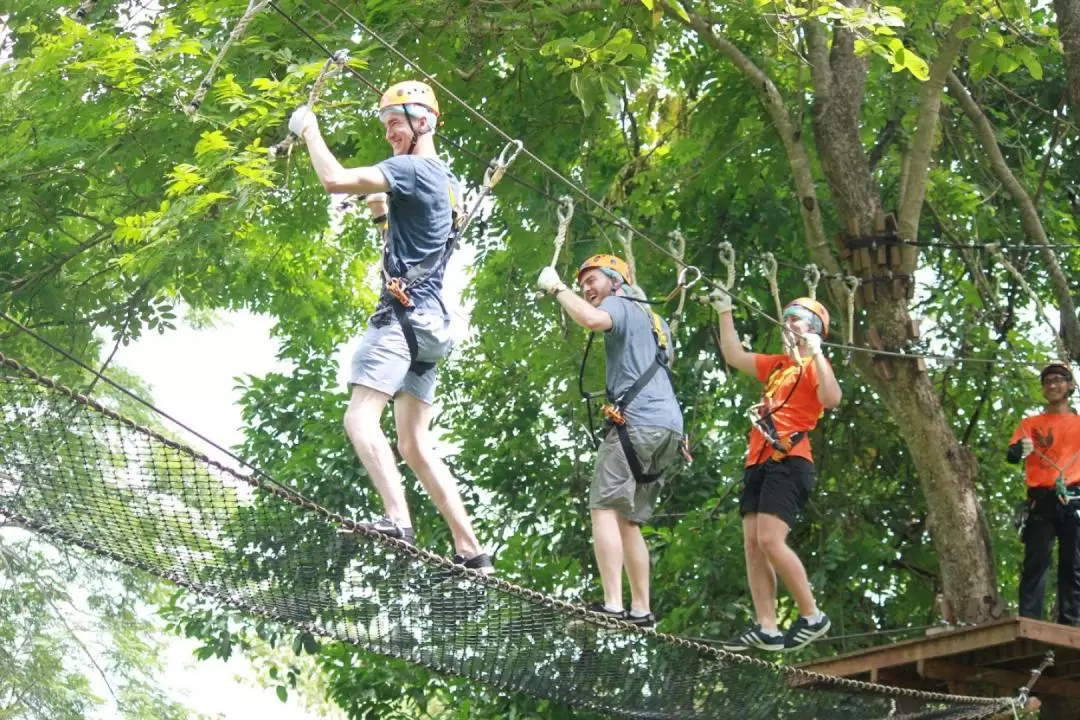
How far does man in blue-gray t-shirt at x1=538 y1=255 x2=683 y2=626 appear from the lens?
6.31 meters

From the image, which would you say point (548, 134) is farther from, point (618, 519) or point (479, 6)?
point (618, 519)

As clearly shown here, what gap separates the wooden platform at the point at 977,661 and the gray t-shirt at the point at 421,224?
11.2ft

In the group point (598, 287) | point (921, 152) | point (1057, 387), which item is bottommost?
point (598, 287)

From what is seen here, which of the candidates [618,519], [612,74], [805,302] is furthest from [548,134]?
[618,519]

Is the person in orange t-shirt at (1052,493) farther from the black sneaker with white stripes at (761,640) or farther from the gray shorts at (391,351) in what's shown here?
the gray shorts at (391,351)

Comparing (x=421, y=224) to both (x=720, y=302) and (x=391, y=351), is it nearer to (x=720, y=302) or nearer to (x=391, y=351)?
(x=391, y=351)

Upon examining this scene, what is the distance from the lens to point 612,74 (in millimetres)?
7902

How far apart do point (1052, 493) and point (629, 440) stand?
278 centimetres

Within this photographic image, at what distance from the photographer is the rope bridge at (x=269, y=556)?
17.0 ft

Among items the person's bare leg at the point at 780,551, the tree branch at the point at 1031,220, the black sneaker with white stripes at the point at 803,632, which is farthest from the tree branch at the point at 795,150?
the black sneaker with white stripes at the point at 803,632

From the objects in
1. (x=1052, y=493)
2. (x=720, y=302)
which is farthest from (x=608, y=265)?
(x=1052, y=493)

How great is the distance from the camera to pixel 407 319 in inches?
207

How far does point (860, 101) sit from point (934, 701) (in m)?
3.51

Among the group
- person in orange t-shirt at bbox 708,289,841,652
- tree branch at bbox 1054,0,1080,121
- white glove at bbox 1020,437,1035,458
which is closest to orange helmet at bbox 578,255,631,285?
person in orange t-shirt at bbox 708,289,841,652
